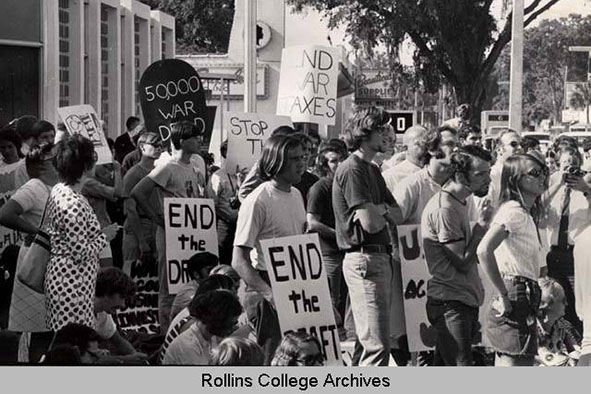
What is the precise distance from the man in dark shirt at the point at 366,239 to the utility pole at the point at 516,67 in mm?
9596

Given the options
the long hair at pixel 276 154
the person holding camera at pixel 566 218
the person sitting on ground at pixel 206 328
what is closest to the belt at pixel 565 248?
the person holding camera at pixel 566 218

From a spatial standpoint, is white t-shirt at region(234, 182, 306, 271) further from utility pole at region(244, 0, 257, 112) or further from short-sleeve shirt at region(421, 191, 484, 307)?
utility pole at region(244, 0, 257, 112)

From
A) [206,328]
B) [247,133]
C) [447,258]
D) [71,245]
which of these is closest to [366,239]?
[447,258]

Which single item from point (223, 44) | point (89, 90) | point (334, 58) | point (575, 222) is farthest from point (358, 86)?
point (223, 44)

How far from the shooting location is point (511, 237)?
25.7ft

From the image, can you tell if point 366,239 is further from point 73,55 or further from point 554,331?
point 73,55

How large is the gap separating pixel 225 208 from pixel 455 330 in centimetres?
375

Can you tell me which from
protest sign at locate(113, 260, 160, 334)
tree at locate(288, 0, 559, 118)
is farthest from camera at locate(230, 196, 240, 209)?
tree at locate(288, 0, 559, 118)

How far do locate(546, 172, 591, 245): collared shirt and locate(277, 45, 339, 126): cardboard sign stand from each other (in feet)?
10.8

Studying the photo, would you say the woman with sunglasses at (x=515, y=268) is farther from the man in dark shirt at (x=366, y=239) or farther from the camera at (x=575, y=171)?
the camera at (x=575, y=171)

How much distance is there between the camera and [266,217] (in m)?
7.67

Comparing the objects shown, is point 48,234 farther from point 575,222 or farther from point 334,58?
point 334,58

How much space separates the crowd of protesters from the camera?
22.5ft

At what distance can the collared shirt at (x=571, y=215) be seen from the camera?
31.9 feet
